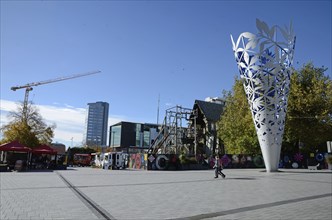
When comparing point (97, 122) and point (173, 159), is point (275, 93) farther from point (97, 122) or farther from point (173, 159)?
point (97, 122)

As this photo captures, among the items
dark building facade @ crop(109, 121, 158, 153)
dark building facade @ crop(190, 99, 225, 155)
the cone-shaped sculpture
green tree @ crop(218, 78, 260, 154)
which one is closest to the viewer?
the cone-shaped sculpture

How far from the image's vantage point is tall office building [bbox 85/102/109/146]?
586 ft

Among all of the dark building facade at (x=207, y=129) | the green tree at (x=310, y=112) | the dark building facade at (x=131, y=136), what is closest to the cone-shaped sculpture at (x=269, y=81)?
the green tree at (x=310, y=112)

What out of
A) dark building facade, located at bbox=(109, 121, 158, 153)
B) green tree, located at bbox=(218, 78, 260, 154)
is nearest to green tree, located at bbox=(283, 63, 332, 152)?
green tree, located at bbox=(218, 78, 260, 154)

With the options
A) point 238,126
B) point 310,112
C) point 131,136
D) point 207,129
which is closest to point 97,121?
point 131,136

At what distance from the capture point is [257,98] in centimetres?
3019

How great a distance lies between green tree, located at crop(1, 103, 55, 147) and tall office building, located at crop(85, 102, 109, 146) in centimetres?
12595

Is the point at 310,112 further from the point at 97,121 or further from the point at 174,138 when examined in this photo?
the point at 97,121

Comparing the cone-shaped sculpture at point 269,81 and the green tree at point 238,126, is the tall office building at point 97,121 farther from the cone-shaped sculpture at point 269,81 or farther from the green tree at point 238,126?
the cone-shaped sculpture at point 269,81

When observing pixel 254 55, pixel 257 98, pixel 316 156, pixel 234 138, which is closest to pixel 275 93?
pixel 257 98

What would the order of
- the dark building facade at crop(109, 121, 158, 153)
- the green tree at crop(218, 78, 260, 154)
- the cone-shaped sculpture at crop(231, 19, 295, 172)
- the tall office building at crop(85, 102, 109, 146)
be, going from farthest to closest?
the tall office building at crop(85, 102, 109, 146) < the dark building facade at crop(109, 121, 158, 153) < the green tree at crop(218, 78, 260, 154) < the cone-shaped sculpture at crop(231, 19, 295, 172)

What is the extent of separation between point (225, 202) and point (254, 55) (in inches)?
863

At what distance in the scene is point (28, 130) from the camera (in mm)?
47906

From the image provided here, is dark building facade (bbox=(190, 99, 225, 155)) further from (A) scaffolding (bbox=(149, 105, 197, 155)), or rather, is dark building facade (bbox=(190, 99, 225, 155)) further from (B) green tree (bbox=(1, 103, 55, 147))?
(B) green tree (bbox=(1, 103, 55, 147))
